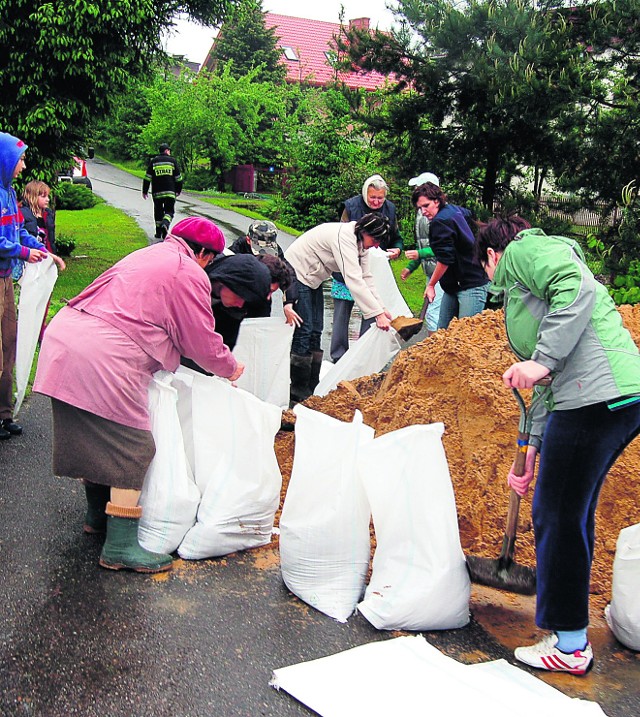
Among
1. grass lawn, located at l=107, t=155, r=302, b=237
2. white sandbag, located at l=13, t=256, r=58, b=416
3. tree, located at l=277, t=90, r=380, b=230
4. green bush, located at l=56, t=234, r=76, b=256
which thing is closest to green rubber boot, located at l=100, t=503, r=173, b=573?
white sandbag, located at l=13, t=256, r=58, b=416

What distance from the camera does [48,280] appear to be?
5.02 meters

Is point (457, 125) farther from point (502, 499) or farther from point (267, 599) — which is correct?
point (267, 599)

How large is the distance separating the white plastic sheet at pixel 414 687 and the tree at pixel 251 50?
33.3m

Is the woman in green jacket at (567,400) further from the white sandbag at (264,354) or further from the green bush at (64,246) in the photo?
the green bush at (64,246)

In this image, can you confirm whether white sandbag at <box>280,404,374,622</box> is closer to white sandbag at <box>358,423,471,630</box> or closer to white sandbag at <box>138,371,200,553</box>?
white sandbag at <box>358,423,471,630</box>

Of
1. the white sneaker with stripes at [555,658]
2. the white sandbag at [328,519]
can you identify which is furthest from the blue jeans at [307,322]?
the white sneaker with stripes at [555,658]

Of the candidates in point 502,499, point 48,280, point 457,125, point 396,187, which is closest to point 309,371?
point 48,280

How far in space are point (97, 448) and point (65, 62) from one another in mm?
8264

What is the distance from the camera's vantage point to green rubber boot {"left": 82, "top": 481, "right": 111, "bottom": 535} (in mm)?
3504

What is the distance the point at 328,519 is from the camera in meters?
3.10

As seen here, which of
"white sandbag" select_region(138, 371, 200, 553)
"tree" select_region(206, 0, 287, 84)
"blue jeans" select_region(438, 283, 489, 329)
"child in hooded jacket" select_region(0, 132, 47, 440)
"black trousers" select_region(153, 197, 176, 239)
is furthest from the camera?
"tree" select_region(206, 0, 287, 84)

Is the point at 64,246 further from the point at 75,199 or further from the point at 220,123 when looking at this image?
the point at 220,123

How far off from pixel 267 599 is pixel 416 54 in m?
10.3

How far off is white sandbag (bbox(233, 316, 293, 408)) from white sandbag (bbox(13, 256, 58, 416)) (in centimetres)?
122
